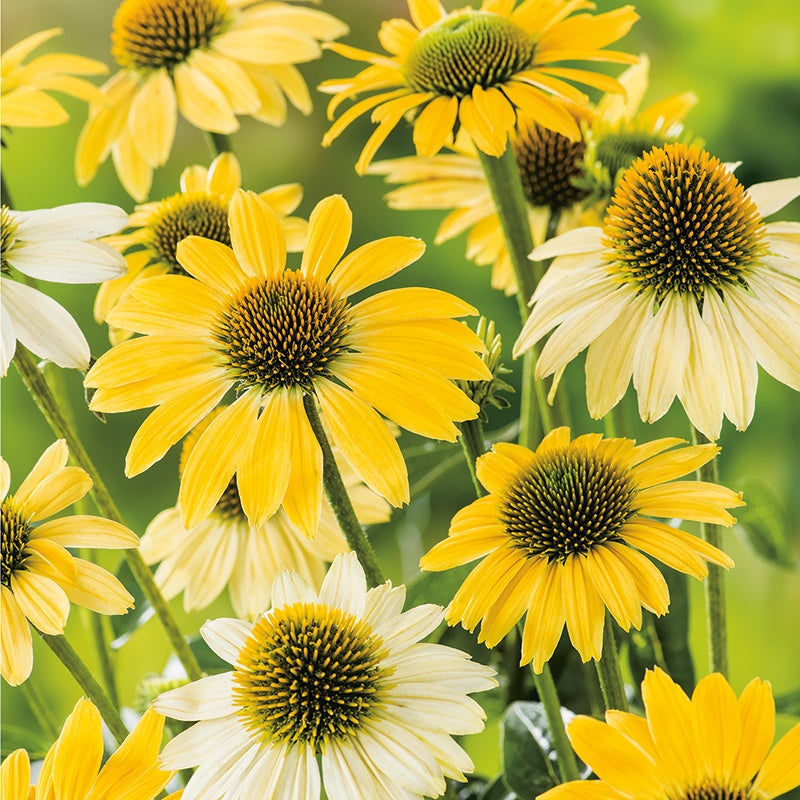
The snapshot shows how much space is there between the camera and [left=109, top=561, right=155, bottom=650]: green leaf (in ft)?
1.77

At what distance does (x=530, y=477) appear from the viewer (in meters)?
0.38

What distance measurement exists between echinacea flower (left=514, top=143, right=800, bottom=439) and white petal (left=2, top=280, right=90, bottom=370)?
0.53ft

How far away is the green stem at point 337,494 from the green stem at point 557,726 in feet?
0.26

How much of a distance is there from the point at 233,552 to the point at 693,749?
267 millimetres

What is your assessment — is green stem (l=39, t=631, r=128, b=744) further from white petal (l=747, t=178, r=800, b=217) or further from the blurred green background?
the blurred green background

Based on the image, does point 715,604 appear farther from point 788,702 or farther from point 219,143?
point 219,143

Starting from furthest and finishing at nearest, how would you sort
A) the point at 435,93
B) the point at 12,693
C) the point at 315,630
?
the point at 12,693, the point at 435,93, the point at 315,630

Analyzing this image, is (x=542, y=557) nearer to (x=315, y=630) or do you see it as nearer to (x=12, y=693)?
(x=315, y=630)

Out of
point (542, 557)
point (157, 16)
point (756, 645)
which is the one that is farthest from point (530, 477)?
point (756, 645)

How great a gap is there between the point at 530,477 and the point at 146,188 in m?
0.30

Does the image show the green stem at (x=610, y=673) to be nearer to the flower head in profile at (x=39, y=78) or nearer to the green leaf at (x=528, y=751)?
the green leaf at (x=528, y=751)

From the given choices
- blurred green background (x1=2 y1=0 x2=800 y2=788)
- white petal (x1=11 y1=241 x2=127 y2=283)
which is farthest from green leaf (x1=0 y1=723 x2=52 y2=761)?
blurred green background (x1=2 y1=0 x2=800 y2=788)

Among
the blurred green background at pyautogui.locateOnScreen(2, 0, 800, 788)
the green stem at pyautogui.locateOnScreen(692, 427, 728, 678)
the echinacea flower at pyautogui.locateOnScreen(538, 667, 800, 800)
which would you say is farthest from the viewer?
the blurred green background at pyautogui.locateOnScreen(2, 0, 800, 788)

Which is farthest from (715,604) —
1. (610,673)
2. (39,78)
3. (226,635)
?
(39,78)
